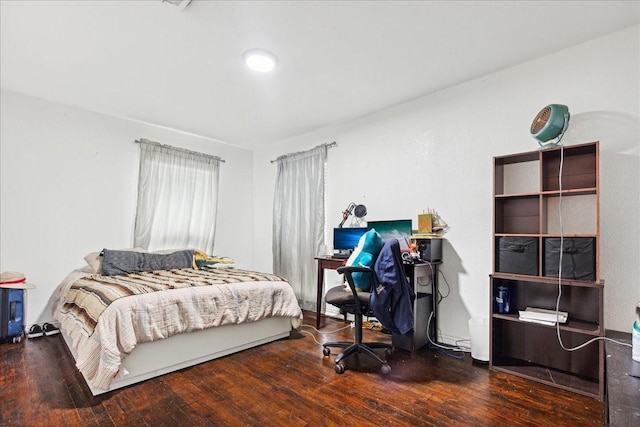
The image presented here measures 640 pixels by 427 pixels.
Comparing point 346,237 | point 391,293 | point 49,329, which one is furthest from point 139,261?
point 391,293

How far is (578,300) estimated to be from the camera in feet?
7.74

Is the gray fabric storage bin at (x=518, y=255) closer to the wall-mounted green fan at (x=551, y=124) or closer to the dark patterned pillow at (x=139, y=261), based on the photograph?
the wall-mounted green fan at (x=551, y=124)

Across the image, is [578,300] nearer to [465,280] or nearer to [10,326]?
[465,280]

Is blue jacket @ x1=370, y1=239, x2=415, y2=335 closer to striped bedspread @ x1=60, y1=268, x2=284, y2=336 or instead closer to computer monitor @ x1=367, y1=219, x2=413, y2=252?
computer monitor @ x1=367, y1=219, x2=413, y2=252

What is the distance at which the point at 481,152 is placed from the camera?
2.95m

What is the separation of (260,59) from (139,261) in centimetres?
258

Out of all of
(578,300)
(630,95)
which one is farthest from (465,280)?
(630,95)

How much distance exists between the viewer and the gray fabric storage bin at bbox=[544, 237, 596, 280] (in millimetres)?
2107

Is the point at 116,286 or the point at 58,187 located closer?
the point at 116,286

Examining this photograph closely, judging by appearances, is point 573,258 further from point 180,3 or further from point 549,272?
point 180,3

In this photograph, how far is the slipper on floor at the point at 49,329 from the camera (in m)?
3.28

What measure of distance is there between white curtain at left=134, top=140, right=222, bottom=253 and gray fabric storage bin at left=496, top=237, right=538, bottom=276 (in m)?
3.79

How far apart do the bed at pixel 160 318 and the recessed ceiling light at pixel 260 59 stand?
1911 millimetres

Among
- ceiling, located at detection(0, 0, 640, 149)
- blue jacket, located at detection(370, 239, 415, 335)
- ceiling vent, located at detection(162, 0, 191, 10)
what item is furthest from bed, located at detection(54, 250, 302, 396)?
ceiling vent, located at detection(162, 0, 191, 10)
